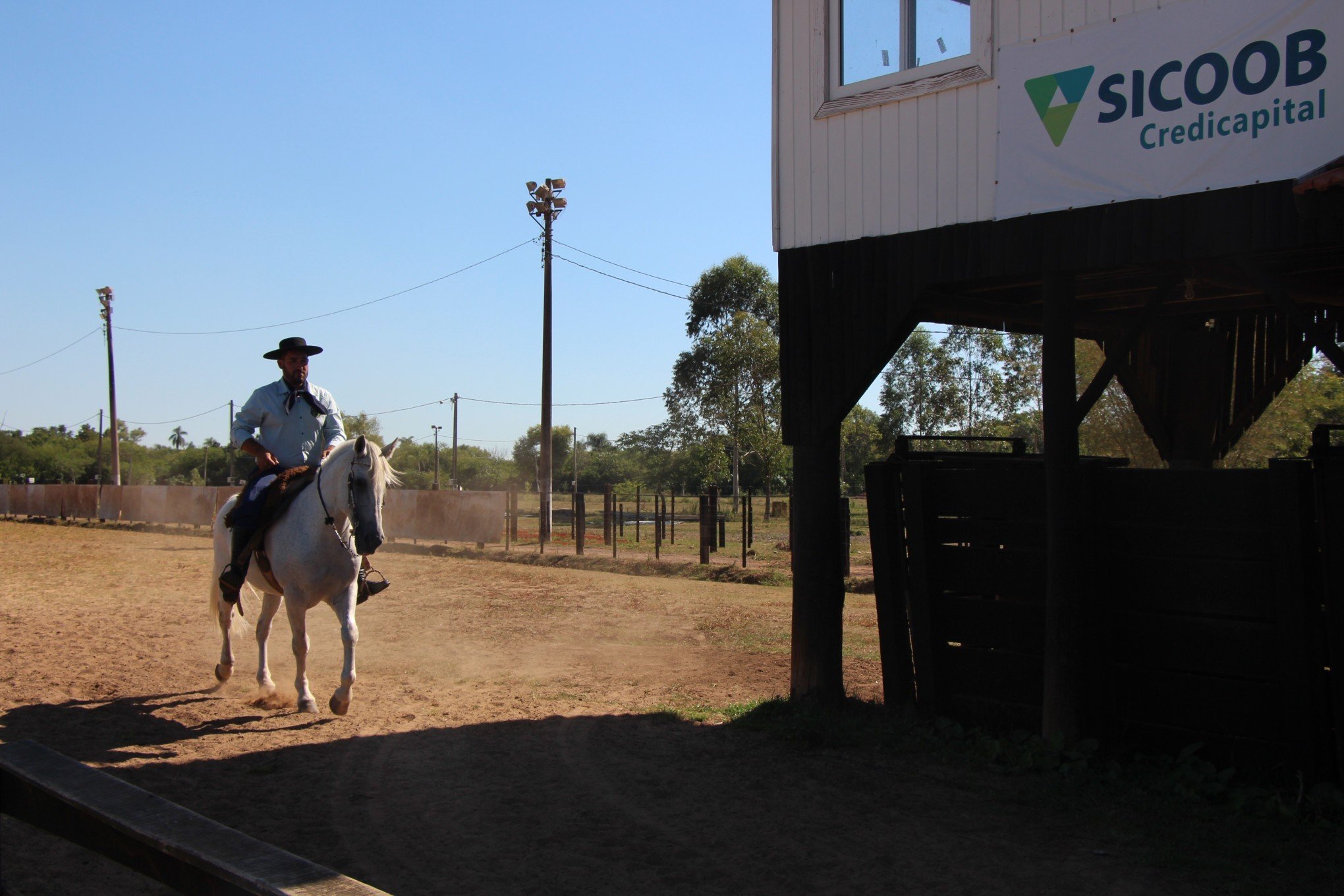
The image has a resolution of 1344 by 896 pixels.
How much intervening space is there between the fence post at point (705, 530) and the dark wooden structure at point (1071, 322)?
1168cm

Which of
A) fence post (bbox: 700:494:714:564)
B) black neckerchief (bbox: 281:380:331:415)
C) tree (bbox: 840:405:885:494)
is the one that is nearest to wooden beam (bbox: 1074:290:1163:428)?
black neckerchief (bbox: 281:380:331:415)

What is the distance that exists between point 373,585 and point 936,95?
562 centimetres

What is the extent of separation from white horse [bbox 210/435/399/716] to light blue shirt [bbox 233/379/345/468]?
57 centimetres

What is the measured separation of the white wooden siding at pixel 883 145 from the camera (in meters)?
6.37

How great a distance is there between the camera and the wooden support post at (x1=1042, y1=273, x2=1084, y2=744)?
6129 mm

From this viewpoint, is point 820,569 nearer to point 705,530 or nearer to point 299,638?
point 299,638

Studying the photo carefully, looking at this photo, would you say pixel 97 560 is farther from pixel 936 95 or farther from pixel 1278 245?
pixel 1278 245

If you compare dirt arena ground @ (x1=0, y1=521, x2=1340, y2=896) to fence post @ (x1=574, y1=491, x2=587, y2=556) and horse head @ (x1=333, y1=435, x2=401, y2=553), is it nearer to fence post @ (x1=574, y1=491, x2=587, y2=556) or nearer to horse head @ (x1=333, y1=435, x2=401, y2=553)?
horse head @ (x1=333, y1=435, x2=401, y2=553)

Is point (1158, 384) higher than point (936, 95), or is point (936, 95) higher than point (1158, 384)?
point (936, 95)

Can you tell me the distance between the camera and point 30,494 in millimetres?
43750

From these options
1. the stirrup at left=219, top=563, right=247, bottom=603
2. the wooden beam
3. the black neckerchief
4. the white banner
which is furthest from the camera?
the black neckerchief

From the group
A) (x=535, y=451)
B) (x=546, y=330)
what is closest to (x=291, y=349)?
(x=546, y=330)

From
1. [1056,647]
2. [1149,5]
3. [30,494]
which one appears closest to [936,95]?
[1149,5]

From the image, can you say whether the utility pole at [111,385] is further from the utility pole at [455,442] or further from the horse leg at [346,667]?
the horse leg at [346,667]
